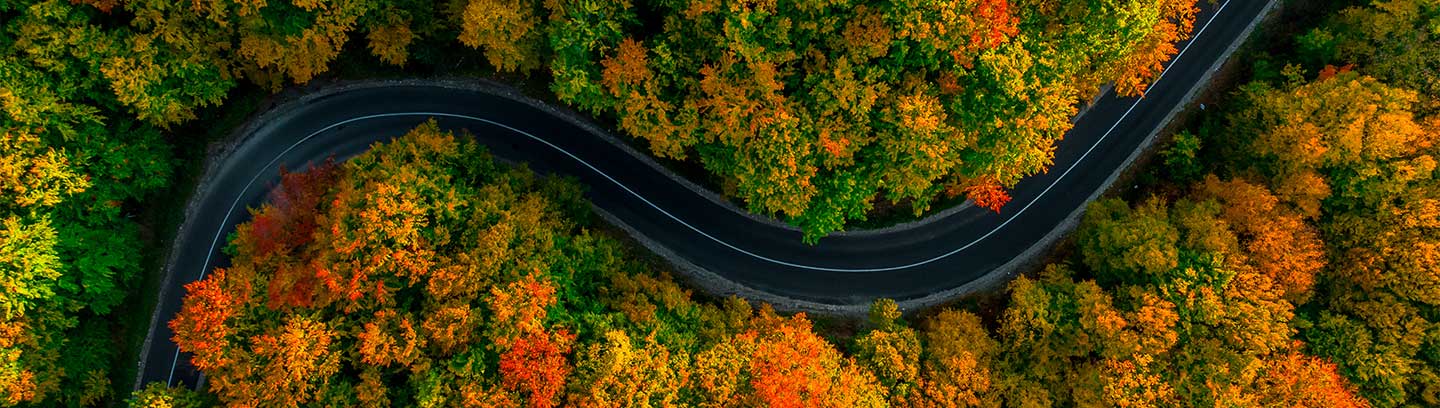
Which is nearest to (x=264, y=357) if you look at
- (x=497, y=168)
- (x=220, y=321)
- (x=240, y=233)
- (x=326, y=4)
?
(x=220, y=321)

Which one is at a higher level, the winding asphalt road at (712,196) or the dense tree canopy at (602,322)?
the winding asphalt road at (712,196)

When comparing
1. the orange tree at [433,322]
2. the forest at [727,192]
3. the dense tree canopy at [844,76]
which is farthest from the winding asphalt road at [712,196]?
the dense tree canopy at [844,76]

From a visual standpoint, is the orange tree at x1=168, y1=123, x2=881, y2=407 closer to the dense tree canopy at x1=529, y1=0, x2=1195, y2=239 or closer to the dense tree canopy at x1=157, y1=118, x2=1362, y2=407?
the dense tree canopy at x1=157, y1=118, x2=1362, y2=407

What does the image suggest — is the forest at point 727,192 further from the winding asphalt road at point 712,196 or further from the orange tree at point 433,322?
the winding asphalt road at point 712,196

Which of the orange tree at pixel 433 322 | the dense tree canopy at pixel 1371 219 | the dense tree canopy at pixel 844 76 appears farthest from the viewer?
the dense tree canopy at pixel 1371 219

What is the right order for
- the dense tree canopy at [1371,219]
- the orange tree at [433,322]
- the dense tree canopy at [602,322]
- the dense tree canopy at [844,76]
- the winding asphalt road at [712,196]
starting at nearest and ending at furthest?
1. the dense tree canopy at [844,76]
2. the orange tree at [433,322]
3. the dense tree canopy at [602,322]
4. the dense tree canopy at [1371,219]
5. the winding asphalt road at [712,196]

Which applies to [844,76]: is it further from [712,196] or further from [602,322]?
[602,322]

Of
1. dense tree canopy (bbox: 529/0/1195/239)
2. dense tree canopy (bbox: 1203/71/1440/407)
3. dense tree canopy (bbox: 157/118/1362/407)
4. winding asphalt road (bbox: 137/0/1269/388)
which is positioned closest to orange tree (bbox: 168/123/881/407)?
dense tree canopy (bbox: 157/118/1362/407)

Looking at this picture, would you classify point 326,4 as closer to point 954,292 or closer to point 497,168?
point 497,168
